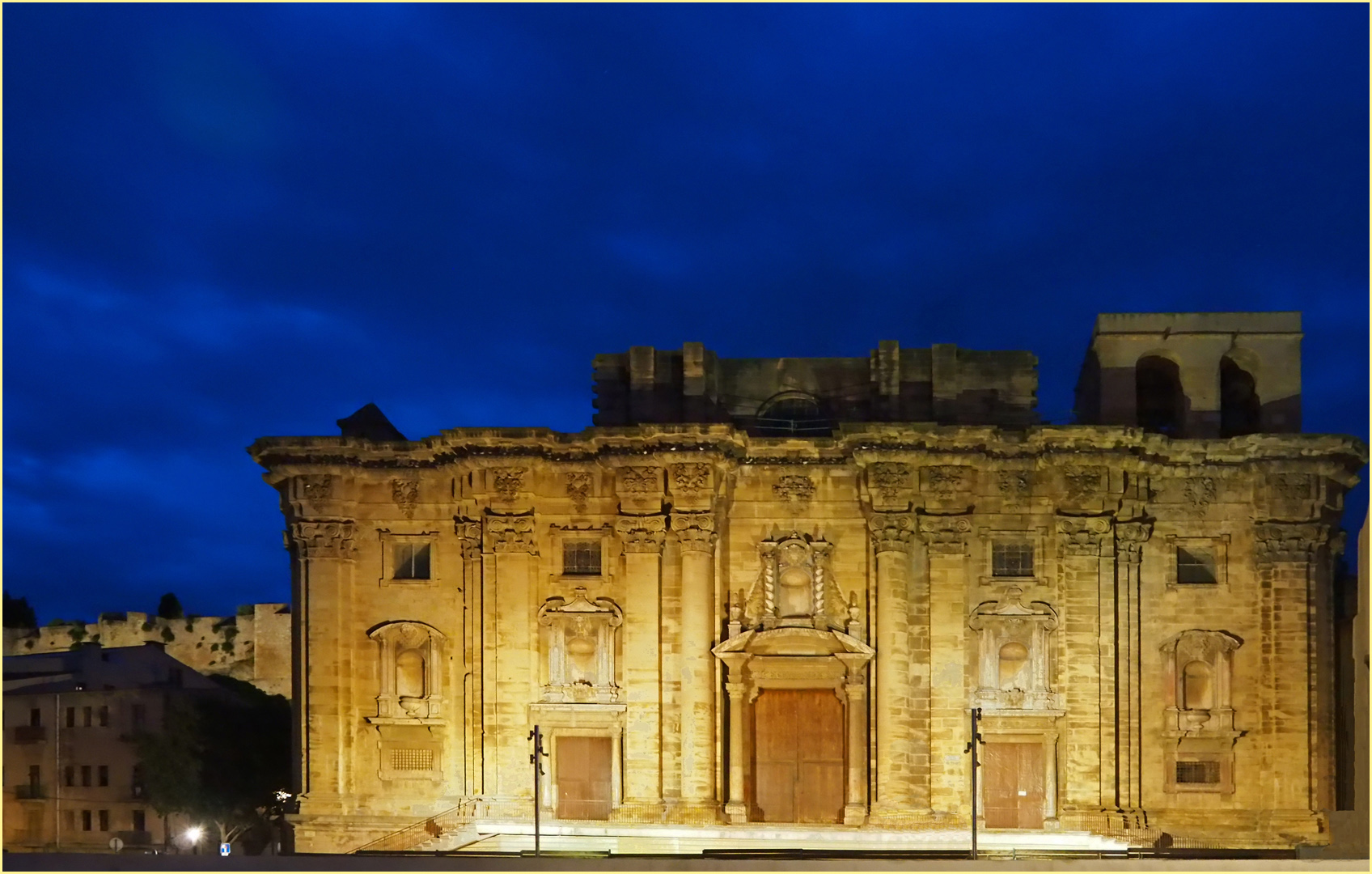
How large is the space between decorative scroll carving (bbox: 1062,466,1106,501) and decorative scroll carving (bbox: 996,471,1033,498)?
0.94 meters

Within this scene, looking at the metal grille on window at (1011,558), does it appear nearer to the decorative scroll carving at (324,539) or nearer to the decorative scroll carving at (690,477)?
the decorative scroll carving at (690,477)

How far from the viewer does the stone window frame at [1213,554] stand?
85.6 ft

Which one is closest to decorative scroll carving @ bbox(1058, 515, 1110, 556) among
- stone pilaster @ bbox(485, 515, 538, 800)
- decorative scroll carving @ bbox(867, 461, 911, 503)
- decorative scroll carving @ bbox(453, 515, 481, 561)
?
decorative scroll carving @ bbox(867, 461, 911, 503)

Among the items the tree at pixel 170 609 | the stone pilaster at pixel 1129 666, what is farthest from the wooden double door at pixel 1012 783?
the tree at pixel 170 609

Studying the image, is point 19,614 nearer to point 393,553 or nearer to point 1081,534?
point 393,553

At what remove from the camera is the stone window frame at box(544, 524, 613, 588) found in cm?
2666

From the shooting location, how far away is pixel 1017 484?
26203 millimetres

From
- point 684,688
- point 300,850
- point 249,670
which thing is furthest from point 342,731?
point 249,670

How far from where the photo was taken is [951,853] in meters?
23.7

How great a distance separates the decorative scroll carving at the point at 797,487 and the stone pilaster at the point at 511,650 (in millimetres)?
6555

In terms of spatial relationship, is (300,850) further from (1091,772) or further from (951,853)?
(1091,772)

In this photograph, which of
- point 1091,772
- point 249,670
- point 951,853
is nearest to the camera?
point 951,853

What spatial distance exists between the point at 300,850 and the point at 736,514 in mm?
14125

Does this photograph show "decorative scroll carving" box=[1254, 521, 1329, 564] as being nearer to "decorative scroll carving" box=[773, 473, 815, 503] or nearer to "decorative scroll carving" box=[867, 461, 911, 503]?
"decorative scroll carving" box=[867, 461, 911, 503]
